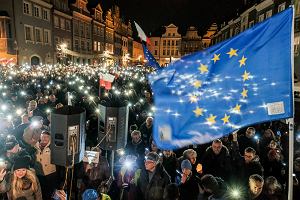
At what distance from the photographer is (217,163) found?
6465 millimetres

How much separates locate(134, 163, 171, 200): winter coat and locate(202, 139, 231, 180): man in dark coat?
59.6 inches

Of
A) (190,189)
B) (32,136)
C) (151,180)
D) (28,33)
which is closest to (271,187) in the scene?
(190,189)

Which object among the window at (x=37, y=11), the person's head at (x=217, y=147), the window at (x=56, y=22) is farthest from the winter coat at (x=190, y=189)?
the window at (x=56, y=22)

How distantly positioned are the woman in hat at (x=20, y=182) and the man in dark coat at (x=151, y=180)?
178 cm

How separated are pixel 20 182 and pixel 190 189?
296 cm

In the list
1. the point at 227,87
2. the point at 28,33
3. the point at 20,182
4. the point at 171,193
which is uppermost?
the point at 28,33

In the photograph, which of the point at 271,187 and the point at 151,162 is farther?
the point at 151,162

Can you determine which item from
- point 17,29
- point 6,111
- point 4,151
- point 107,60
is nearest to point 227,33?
point 107,60

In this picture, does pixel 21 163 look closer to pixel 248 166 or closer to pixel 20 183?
pixel 20 183

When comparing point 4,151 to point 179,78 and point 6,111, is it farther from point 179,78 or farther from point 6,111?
point 6,111

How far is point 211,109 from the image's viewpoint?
389 centimetres

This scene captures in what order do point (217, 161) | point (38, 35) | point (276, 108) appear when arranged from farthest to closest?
point (38, 35) → point (217, 161) → point (276, 108)

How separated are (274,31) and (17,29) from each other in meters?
33.2

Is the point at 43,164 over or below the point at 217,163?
over
